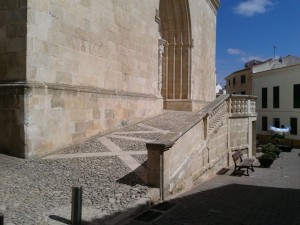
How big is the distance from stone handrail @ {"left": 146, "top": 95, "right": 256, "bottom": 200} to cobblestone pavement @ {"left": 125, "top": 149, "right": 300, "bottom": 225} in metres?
0.34

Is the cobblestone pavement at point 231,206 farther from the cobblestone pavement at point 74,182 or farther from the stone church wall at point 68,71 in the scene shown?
the stone church wall at point 68,71

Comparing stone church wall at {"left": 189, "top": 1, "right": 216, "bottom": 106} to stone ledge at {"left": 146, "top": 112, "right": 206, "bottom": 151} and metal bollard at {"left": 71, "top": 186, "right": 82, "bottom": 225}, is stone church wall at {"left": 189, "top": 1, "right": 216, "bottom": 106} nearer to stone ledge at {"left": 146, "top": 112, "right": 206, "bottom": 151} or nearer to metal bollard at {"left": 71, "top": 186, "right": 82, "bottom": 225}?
stone ledge at {"left": 146, "top": 112, "right": 206, "bottom": 151}

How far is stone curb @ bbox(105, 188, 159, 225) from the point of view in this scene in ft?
13.6

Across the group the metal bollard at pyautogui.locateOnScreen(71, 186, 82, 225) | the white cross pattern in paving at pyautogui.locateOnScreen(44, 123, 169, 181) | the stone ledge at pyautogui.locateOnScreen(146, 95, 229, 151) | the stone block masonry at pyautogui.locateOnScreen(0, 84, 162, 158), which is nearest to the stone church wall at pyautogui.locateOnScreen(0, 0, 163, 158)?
the stone block masonry at pyautogui.locateOnScreen(0, 84, 162, 158)

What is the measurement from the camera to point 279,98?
30672mm

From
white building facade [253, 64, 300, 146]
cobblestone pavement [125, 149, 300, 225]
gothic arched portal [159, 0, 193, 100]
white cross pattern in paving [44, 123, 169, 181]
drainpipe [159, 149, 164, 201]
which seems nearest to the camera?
cobblestone pavement [125, 149, 300, 225]

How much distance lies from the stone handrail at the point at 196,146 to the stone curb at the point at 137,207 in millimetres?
244

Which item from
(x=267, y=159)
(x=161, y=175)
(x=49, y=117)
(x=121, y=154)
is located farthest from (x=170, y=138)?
(x=267, y=159)

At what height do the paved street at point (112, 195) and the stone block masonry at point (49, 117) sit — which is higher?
the stone block masonry at point (49, 117)

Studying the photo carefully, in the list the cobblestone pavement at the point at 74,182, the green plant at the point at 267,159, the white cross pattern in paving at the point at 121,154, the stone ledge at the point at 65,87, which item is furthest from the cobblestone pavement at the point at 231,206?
the green plant at the point at 267,159

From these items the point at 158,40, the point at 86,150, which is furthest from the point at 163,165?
the point at 158,40

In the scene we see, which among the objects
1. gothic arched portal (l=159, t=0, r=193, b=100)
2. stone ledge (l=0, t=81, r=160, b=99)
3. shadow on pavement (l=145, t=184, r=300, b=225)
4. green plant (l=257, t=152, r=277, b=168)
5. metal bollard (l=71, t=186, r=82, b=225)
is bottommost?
green plant (l=257, t=152, r=277, b=168)

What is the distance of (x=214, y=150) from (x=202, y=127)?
1525 mm

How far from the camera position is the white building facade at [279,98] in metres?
28.5
